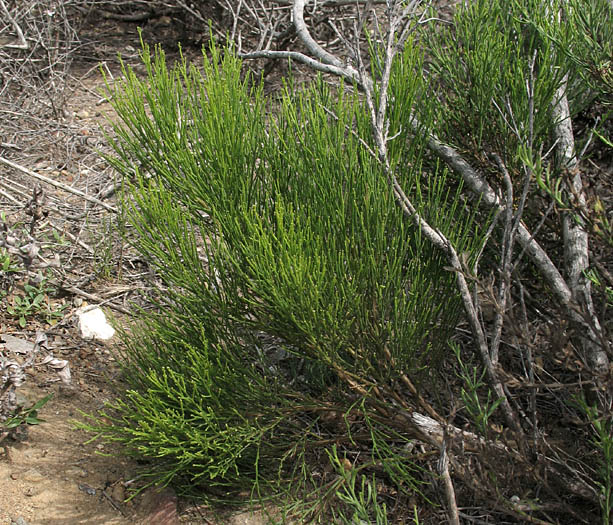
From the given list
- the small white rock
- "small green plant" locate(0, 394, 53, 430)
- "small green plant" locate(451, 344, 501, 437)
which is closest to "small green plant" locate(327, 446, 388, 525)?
"small green plant" locate(451, 344, 501, 437)

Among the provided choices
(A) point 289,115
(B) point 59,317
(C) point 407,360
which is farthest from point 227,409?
(B) point 59,317

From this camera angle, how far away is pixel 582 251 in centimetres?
213

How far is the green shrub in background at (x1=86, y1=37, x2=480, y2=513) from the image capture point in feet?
6.04

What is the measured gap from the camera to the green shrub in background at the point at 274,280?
72.5 inches

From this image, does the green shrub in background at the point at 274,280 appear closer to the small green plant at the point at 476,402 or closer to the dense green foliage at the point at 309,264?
→ the dense green foliage at the point at 309,264

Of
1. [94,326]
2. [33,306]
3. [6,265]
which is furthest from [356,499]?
[6,265]

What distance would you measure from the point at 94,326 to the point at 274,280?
51.6 inches

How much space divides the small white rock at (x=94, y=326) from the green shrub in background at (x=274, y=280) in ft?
2.12

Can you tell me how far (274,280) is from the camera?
1798 millimetres

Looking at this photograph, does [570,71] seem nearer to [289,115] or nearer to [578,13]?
[578,13]

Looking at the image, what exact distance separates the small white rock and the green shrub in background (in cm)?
65

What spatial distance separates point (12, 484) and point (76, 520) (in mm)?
235

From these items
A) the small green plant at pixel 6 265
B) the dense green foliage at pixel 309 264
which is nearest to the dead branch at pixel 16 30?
the small green plant at pixel 6 265

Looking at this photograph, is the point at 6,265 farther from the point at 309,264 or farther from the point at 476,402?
the point at 476,402
